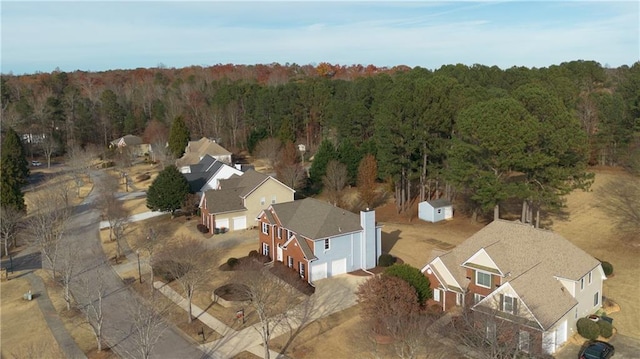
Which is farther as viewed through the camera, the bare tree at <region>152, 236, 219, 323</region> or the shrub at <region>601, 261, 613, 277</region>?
the shrub at <region>601, 261, 613, 277</region>

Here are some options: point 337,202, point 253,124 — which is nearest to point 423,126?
point 337,202

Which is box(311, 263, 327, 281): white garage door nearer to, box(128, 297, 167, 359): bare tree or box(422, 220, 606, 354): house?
box(422, 220, 606, 354): house

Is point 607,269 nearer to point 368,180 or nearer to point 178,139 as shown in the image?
point 368,180

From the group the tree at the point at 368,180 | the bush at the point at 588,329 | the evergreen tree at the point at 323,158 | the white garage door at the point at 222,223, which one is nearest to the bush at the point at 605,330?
the bush at the point at 588,329

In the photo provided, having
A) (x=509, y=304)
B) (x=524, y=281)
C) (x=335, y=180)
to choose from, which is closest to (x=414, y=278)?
(x=509, y=304)

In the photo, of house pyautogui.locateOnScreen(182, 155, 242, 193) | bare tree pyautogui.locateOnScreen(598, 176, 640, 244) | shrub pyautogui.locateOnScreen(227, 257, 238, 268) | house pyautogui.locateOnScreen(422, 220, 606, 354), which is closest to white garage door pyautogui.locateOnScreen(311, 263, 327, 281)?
shrub pyautogui.locateOnScreen(227, 257, 238, 268)

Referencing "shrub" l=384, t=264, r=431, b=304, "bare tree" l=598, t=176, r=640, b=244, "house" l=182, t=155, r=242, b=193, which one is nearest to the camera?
"shrub" l=384, t=264, r=431, b=304

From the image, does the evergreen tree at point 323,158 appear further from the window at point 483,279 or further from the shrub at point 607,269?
the window at point 483,279
